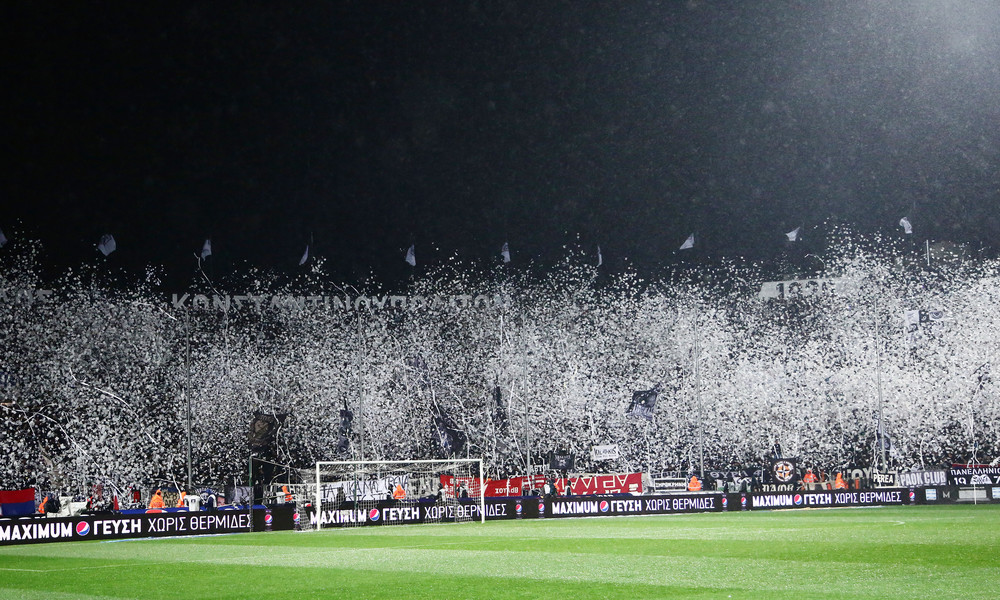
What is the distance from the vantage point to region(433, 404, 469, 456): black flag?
2758 inches

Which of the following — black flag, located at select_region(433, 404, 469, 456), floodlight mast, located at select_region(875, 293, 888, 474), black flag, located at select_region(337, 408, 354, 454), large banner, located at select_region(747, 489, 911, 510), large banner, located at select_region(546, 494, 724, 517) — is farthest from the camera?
black flag, located at select_region(433, 404, 469, 456)

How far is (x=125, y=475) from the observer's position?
192 feet

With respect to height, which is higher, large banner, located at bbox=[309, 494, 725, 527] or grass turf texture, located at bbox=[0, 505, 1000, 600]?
grass turf texture, located at bbox=[0, 505, 1000, 600]

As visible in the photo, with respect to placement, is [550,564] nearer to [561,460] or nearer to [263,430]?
[263,430]

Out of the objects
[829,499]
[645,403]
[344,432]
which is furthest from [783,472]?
[344,432]

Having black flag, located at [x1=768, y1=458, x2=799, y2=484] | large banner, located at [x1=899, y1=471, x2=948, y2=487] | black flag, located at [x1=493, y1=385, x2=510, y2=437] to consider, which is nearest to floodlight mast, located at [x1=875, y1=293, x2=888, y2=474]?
black flag, located at [x1=768, y1=458, x2=799, y2=484]

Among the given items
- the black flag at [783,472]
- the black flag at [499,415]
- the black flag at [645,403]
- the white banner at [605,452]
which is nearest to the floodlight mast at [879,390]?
the black flag at [783,472]

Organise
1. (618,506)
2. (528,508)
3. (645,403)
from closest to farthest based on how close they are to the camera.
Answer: (528,508) → (618,506) → (645,403)

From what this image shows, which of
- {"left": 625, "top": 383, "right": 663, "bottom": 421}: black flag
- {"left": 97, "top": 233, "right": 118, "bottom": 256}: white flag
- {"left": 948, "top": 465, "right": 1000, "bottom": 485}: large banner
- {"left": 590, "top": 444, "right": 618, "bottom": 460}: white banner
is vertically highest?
{"left": 97, "top": 233, "right": 118, "bottom": 256}: white flag

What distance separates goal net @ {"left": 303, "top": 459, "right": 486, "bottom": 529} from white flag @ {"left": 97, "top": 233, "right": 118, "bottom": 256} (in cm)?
2714

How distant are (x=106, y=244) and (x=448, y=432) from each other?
2469cm

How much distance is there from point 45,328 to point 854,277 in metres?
52.3

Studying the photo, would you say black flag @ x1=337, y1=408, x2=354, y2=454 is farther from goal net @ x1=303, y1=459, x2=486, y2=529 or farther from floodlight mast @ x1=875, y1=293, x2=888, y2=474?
floodlight mast @ x1=875, y1=293, x2=888, y2=474

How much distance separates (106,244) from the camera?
66.6m
